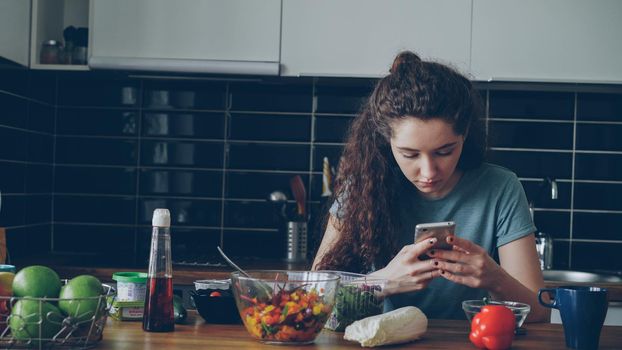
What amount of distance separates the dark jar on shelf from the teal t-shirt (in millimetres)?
1558

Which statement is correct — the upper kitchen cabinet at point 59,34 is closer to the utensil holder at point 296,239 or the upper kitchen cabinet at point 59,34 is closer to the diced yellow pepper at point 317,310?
the utensil holder at point 296,239

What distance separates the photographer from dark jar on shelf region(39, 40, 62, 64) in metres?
2.86

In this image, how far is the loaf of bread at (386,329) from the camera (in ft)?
4.32

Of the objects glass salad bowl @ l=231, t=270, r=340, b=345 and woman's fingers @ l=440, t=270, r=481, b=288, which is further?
woman's fingers @ l=440, t=270, r=481, b=288

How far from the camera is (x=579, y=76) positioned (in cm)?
275

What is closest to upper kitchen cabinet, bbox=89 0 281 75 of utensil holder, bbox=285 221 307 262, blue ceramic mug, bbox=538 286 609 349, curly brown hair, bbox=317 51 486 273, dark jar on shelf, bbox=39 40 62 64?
dark jar on shelf, bbox=39 40 62 64

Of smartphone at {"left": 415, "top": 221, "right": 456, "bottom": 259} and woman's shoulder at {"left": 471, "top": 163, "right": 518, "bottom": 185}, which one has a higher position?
woman's shoulder at {"left": 471, "top": 163, "right": 518, "bottom": 185}

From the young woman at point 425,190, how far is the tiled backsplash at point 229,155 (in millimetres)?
1066

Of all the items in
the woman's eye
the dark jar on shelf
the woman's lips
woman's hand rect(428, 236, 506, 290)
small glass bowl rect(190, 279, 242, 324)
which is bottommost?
small glass bowl rect(190, 279, 242, 324)

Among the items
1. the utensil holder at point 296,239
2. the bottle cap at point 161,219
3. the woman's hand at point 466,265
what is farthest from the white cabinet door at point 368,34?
the bottle cap at point 161,219

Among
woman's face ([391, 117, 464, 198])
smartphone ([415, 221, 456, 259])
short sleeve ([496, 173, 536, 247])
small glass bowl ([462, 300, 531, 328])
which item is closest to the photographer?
small glass bowl ([462, 300, 531, 328])

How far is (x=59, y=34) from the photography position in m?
3.10

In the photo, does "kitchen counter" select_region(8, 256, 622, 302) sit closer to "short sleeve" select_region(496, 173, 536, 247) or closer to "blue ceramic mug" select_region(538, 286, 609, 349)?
"short sleeve" select_region(496, 173, 536, 247)

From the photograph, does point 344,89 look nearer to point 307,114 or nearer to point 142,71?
point 307,114
